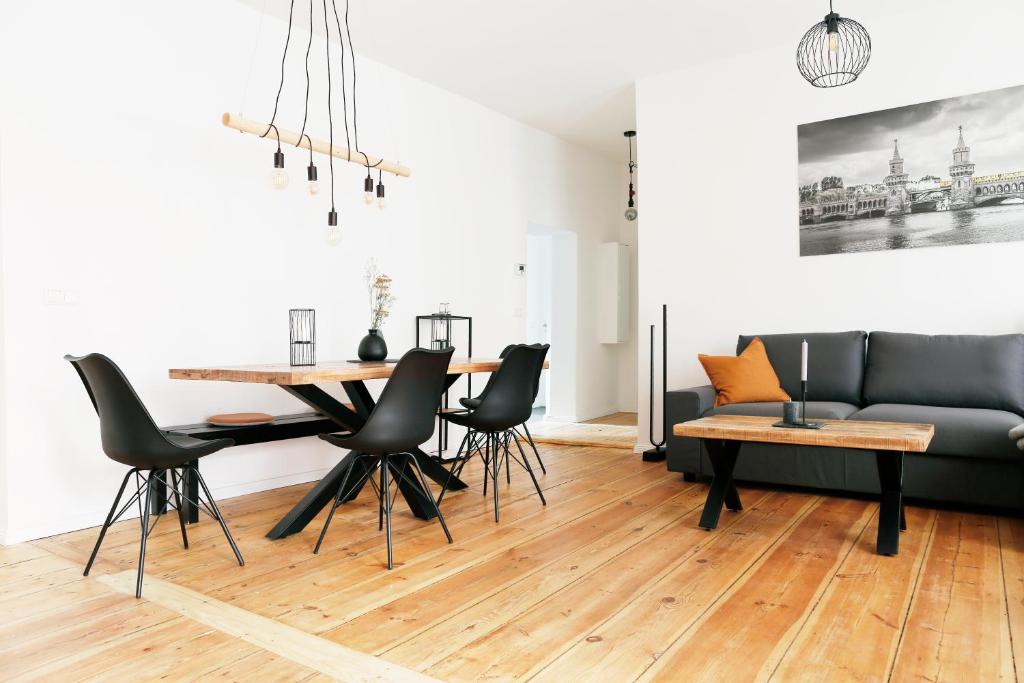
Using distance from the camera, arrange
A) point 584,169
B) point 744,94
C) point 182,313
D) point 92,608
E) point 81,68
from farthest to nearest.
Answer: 1. point 584,169
2. point 744,94
3. point 182,313
4. point 81,68
5. point 92,608

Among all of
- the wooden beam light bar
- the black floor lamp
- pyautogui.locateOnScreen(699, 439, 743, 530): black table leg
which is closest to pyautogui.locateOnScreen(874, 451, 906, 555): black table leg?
pyautogui.locateOnScreen(699, 439, 743, 530): black table leg

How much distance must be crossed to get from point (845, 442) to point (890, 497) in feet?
1.17

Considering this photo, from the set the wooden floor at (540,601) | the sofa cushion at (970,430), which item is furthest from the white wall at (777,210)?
the wooden floor at (540,601)

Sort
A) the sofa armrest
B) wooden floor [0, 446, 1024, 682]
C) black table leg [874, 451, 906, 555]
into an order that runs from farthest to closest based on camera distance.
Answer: the sofa armrest < black table leg [874, 451, 906, 555] < wooden floor [0, 446, 1024, 682]

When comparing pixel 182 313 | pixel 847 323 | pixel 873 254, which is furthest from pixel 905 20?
pixel 182 313

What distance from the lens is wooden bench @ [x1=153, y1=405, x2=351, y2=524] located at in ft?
11.3

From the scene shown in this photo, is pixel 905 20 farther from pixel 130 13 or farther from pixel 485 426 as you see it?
pixel 130 13

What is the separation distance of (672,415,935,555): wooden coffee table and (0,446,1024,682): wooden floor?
129 mm

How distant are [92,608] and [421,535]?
130 cm

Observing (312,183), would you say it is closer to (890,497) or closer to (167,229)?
(167,229)

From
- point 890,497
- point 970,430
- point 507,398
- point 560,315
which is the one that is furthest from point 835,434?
point 560,315

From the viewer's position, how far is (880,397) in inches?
164

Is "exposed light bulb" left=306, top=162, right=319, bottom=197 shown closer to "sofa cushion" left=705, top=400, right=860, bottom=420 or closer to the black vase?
the black vase

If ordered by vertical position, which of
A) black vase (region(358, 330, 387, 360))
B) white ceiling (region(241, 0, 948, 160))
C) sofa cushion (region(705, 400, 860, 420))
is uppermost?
white ceiling (region(241, 0, 948, 160))
